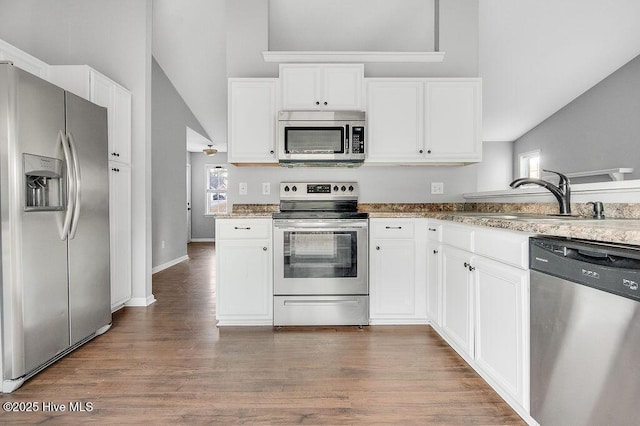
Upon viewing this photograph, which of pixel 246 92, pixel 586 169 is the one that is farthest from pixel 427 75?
pixel 586 169

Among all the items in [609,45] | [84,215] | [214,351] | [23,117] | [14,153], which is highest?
[609,45]

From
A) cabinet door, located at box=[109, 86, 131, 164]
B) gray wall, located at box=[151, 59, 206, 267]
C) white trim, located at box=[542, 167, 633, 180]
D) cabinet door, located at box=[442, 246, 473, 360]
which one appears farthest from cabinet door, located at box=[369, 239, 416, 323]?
white trim, located at box=[542, 167, 633, 180]

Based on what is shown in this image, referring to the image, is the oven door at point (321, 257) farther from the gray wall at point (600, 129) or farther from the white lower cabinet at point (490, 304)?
the gray wall at point (600, 129)

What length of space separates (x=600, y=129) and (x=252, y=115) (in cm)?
609

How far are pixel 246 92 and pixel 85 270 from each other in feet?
5.96

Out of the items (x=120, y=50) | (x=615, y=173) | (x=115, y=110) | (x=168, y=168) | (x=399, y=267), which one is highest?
(x=120, y=50)

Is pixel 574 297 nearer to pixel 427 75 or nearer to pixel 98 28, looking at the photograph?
pixel 427 75

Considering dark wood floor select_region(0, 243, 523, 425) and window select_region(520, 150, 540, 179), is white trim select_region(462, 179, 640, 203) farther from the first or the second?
window select_region(520, 150, 540, 179)

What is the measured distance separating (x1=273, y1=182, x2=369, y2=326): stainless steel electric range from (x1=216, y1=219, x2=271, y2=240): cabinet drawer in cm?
8

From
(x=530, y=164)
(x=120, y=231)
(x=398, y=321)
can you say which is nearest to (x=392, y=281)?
(x=398, y=321)

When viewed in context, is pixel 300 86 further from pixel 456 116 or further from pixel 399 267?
pixel 399 267

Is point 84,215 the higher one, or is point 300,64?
point 300,64

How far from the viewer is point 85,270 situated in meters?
2.38

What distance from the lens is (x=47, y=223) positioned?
6.74 feet
